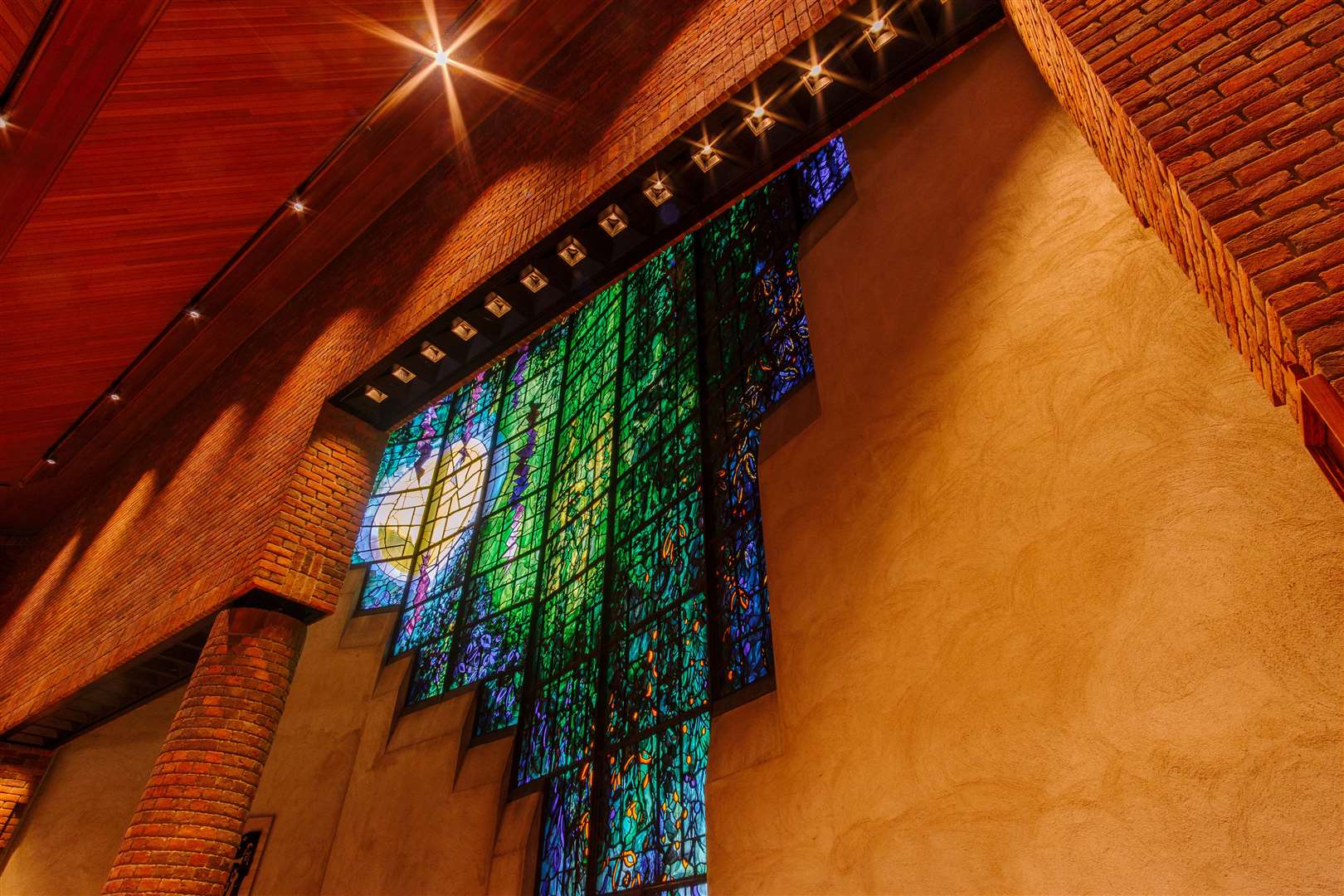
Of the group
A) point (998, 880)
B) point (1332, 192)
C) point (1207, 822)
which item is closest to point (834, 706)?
point (998, 880)

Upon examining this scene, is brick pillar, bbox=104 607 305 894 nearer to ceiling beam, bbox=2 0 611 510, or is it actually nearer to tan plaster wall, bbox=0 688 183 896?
ceiling beam, bbox=2 0 611 510

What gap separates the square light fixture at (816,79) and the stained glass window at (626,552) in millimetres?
1208

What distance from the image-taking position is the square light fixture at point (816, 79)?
3795 millimetres

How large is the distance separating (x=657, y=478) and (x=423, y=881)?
149 inches

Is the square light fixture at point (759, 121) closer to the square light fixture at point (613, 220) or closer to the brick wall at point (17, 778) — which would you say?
the square light fixture at point (613, 220)

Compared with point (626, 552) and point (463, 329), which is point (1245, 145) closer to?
point (463, 329)

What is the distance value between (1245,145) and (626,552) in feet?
16.7

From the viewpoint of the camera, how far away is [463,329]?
5.44 meters

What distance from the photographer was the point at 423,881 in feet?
20.9

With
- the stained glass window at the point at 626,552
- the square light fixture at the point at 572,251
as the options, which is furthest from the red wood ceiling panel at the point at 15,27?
the stained glass window at the point at 626,552

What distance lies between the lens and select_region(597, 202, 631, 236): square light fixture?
180 inches


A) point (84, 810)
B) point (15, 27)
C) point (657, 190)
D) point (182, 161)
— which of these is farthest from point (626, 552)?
point (84, 810)

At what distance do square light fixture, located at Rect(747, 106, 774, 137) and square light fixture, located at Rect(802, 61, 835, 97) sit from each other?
236mm

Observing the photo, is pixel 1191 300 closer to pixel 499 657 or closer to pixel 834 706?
pixel 834 706
